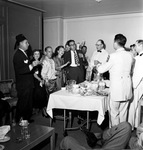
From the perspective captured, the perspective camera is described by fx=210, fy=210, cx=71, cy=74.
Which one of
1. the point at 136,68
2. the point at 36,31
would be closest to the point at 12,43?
the point at 36,31

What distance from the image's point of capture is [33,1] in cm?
484

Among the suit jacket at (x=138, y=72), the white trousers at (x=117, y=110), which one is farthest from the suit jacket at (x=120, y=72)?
the suit jacket at (x=138, y=72)

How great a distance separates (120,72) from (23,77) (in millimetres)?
1582

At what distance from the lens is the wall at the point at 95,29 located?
6.55 m

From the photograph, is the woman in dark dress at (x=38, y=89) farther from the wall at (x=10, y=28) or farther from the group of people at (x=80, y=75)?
the wall at (x=10, y=28)

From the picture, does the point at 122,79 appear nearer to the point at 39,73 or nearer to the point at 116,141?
the point at 116,141

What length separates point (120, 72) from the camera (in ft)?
9.32

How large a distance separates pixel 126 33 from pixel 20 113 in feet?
14.7

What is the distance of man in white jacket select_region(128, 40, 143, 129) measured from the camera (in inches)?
126

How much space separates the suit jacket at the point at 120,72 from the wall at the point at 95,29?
403cm

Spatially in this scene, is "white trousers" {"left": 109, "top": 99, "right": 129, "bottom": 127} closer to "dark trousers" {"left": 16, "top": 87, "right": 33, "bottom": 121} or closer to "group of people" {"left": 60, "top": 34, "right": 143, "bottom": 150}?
"group of people" {"left": 60, "top": 34, "right": 143, "bottom": 150}

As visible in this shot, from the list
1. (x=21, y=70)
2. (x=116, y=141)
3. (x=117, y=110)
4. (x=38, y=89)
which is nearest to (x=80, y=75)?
(x=38, y=89)

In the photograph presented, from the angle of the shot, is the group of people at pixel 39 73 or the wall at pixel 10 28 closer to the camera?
Result: the group of people at pixel 39 73

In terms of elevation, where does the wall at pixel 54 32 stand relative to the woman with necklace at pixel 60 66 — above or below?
above
